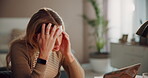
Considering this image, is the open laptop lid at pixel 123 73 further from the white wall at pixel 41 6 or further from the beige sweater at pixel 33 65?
the white wall at pixel 41 6

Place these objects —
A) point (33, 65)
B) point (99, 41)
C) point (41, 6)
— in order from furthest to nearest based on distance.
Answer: point (41, 6) → point (99, 41) → point (33, 65)

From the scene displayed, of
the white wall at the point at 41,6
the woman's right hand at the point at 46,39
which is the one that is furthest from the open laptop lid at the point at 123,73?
the white wall at the point at 41,6

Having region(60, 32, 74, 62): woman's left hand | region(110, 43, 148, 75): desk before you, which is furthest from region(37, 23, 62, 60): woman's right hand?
region(110, 43, 148, 75): desk

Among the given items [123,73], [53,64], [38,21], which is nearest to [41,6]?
[53,64]

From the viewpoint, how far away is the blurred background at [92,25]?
12.1 ft

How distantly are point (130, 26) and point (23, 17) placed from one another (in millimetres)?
2337

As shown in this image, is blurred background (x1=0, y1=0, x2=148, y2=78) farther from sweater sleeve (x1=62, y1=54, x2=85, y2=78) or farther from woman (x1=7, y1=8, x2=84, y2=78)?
woman (x1=7, y1=8, x2=84, y2=78)

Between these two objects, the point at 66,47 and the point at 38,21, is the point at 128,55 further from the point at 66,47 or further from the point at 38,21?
the point at 38,21

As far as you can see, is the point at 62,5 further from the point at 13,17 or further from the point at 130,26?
the point at 130,26

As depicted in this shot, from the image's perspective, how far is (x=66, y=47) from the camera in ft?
3.78

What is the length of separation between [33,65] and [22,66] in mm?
109

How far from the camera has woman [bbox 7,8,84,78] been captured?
0.94 metres

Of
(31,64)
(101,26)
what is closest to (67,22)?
(101,26)

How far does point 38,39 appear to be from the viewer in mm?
941
